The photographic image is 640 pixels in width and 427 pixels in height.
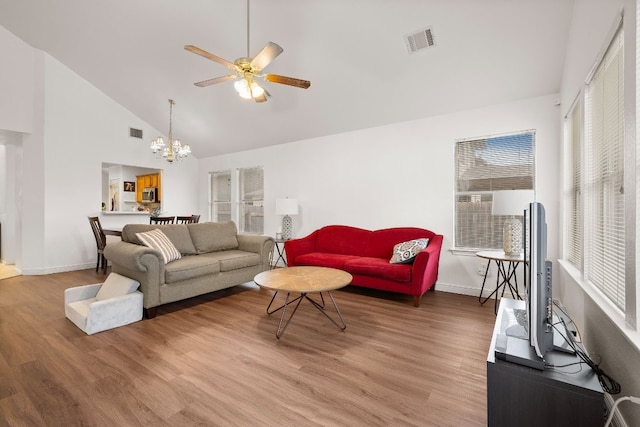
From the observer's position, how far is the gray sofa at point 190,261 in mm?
3002

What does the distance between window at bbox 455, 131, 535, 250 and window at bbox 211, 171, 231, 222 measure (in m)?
5.05

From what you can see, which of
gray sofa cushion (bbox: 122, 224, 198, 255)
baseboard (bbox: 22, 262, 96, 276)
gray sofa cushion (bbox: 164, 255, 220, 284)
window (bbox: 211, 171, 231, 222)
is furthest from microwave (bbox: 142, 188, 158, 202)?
gray sofa cushion (bbox: 164, 255, 220, 284)

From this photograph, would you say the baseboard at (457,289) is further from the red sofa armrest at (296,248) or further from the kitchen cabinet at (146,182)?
the kitchen cabinet at (146,182)

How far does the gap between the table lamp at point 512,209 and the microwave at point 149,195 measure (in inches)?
298

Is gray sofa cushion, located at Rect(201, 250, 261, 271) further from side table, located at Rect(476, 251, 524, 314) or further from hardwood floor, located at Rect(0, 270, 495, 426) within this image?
side table, located at Rect(476, 251, 524, 314)

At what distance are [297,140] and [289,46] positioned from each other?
2.04 metres

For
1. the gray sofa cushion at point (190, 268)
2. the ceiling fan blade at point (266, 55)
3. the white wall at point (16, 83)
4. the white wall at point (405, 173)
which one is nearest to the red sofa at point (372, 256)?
the white wall at point (405, 173)

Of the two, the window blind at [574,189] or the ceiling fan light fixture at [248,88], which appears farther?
the ceiling fan light fixture at [248,88]

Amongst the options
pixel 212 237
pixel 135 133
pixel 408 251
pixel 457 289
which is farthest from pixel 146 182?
pixel 457 289

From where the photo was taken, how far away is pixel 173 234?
386 cm

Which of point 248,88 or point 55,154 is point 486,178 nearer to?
point 248,88

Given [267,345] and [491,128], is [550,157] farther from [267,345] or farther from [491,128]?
[267,345]

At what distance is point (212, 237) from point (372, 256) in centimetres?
237

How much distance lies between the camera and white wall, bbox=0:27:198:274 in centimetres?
486
